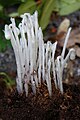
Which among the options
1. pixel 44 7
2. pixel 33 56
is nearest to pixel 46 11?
pixel 44 7

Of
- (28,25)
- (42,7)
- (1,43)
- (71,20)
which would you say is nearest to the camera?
(28,25)

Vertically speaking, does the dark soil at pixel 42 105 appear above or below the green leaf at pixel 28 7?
below

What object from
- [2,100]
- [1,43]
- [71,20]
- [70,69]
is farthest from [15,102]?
[71,20]

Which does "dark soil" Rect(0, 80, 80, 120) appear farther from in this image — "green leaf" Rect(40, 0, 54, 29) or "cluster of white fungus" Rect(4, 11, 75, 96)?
"green leaf" Rect(40, 0, 54, 29)

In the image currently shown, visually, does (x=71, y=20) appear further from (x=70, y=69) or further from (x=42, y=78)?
(x=42, y=78)

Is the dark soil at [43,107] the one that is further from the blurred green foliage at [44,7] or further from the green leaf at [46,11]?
the green leaf at [46,11]

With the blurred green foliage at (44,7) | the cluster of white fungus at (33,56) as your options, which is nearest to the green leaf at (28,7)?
the blurred green foliage at (44,7)
